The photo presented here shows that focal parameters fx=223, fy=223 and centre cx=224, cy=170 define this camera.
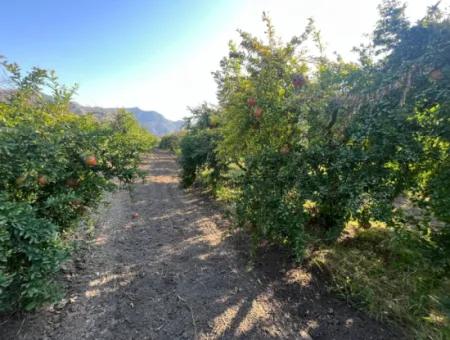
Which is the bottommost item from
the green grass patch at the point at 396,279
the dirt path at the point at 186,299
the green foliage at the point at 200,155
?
the dirt path at the point at 186,299

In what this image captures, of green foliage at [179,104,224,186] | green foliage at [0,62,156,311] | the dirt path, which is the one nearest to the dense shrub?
the dirt path

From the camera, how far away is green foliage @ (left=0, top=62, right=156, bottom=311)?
1.76m

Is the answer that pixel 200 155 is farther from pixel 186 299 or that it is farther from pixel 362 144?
pixel 362 144

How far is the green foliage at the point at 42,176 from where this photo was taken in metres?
1.76

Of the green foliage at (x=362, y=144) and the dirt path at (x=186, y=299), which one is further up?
the green foliage at (x=362, y=144)

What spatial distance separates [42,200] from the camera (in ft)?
7.61

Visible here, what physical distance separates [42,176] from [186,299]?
85.3 inches

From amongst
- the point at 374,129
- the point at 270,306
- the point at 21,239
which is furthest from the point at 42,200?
the point at 374,129

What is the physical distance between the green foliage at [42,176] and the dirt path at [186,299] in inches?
25.8

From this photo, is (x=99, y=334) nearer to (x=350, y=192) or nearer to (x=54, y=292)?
(x=54, y=292)

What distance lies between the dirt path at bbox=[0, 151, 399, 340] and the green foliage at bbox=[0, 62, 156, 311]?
655 mm

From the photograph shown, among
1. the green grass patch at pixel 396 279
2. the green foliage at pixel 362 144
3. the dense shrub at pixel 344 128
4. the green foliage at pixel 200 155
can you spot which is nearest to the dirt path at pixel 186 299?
the green grass patch at pixel 396 279

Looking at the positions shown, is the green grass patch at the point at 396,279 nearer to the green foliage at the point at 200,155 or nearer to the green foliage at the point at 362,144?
the green foliage at the point at 362,144

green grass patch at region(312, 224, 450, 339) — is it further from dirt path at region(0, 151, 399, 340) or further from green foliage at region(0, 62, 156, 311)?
green foliage at region(0, 62, 156, 311)
